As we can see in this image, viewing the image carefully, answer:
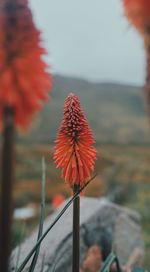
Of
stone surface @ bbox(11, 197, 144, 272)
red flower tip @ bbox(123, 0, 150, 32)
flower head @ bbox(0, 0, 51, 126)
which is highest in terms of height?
red flower tip @ bbox(123, 0, 150, 32)

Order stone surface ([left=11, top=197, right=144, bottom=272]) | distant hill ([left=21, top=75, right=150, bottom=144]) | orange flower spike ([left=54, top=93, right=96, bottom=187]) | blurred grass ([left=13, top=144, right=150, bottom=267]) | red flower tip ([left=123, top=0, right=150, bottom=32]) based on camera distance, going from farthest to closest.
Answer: distant hill ([left=21, top=75, right=150, bottom=144]) < blurred grass ([left=13, top=144, right=150, bottom=267]) < stone surface ([left=11, top=197, right=144, bottom=272]) < orange flower spike ([left=54, top=93, right=96, bottom=187]) < red flower tip ([left=123, top=0, right=150, bottom=32])

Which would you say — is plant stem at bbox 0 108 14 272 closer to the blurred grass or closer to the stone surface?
the stone surface

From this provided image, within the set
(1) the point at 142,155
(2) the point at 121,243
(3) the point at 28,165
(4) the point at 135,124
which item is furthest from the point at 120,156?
(2) the point at 121,243

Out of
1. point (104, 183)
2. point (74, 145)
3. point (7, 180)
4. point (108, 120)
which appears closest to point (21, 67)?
point (7, 180)

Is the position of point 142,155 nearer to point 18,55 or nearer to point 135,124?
point 135,124

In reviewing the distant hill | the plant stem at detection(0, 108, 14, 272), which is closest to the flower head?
the plant stem at detection(0, 108, 14, 272)

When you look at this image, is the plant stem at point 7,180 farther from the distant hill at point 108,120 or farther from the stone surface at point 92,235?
the distant hill at point 108,120
